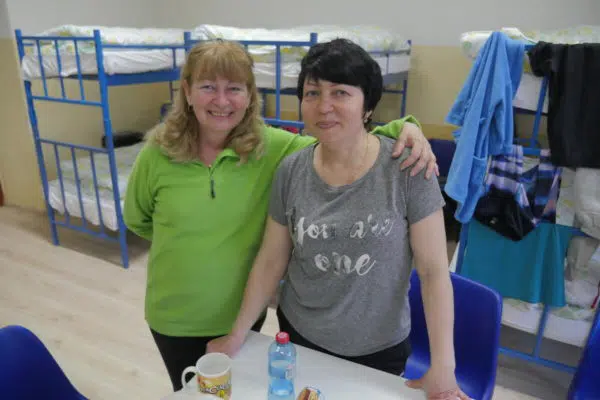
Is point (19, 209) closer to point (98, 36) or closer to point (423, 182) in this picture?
point (98, 36)

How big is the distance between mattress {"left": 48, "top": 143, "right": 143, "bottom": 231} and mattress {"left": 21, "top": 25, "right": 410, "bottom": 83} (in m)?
0.73

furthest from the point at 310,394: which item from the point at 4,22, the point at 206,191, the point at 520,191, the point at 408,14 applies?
the point at 4,22

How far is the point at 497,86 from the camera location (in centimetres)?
189

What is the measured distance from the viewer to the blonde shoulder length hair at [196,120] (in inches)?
46.7

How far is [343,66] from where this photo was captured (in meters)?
0.99

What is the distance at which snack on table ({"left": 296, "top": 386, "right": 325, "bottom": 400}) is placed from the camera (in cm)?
100

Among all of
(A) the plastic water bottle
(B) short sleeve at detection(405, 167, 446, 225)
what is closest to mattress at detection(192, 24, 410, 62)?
(B) short sleeve at detection(405, 167, 446, 225)

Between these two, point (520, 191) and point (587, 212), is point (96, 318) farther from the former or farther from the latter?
point (587, 212)

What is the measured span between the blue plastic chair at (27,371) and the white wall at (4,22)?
3396 millimetres

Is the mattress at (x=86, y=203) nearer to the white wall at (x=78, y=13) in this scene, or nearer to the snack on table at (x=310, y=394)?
the white wall at (x=78, y=13)

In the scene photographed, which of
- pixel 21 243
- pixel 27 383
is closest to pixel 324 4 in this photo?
pixel 21 243

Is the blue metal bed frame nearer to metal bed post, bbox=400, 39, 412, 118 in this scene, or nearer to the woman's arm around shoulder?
the woman's arm around shoulder

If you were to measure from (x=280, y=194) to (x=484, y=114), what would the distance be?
122cm

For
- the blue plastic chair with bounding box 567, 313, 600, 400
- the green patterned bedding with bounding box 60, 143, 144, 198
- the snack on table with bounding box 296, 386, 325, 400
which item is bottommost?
the green patterned bedding with bounding box 60, 143, 144, 198
